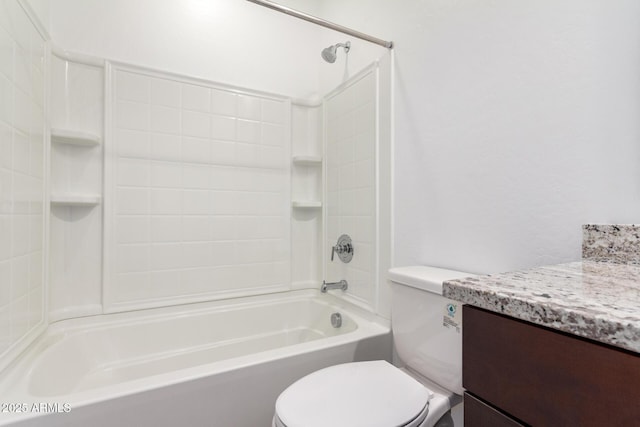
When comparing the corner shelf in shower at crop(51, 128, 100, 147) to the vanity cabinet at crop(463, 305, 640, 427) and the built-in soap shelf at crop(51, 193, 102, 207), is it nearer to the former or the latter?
the built-in soap shelf at crop(51, 193, 102, 207)

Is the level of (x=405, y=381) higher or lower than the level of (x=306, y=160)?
lower

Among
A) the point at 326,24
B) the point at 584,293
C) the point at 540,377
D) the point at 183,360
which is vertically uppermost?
the point at 326,24

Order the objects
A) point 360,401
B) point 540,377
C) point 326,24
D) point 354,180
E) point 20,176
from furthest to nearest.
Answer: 1. point 354,180
2. point 326,24
3. point 20,176
4. point 360,401
5. point 540,377

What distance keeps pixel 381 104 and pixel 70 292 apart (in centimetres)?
185

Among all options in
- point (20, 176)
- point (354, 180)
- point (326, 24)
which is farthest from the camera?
point (354, 180)

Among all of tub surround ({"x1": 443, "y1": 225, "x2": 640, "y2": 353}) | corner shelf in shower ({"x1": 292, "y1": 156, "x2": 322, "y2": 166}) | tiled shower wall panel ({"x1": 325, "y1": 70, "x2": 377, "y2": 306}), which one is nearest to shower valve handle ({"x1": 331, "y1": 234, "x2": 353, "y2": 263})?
tiled shower wall panel ({"x1": 325, "y1": 70, "x2": 377, "y2": 306})

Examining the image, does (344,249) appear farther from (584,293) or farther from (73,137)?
(73,137)

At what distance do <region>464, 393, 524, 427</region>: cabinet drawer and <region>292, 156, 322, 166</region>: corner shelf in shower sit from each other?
1.69 metres

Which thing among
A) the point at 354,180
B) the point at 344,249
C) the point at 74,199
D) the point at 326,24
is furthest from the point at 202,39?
the point at 344,249

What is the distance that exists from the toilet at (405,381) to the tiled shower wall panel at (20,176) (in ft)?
3.46

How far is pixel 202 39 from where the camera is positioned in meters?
1.86

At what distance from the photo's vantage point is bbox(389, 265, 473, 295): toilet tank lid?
1.04 m

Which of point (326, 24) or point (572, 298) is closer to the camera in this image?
point (572, 298)

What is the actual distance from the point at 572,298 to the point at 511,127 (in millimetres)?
737
